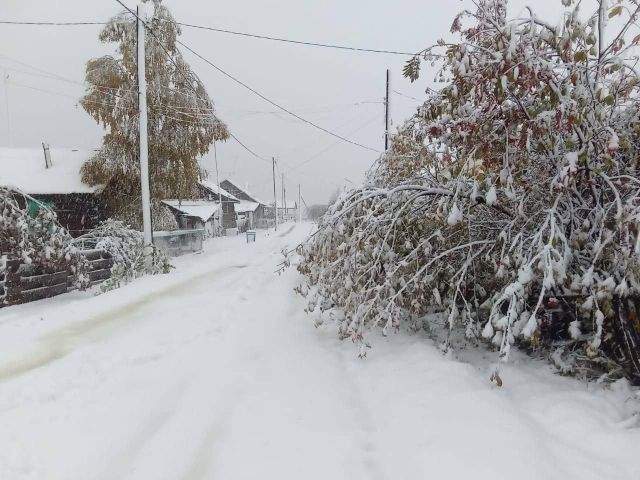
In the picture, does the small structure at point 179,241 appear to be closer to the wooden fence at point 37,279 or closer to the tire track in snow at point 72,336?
the wooden fence at point 37,279

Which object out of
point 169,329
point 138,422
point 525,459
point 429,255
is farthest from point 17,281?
point 525,459

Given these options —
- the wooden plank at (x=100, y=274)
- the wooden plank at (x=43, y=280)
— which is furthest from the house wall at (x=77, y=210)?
the wooden plank at (x=43, y=280)

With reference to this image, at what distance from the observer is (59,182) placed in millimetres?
16328

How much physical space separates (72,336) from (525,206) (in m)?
6.05

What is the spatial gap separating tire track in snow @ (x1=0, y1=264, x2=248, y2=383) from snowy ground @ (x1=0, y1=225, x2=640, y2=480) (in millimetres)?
39

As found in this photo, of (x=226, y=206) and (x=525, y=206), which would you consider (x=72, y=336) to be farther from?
(x=226, y=206)

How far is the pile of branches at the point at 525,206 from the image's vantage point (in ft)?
10.4

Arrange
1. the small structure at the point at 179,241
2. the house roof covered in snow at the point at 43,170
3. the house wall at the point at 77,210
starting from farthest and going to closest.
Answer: the small structure at the point at 179,241
the house wall at the point at 77,210
the house roof covered in snow at the point at 43,170

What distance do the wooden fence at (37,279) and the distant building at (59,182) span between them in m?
6.07

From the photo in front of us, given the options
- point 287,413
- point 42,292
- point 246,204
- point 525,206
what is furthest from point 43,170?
point 246,204

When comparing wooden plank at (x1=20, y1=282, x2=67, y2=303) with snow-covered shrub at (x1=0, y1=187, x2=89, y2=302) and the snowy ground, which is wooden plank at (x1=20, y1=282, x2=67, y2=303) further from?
the snowy ground

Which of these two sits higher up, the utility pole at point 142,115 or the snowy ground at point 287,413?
the utility pole at point 142,115

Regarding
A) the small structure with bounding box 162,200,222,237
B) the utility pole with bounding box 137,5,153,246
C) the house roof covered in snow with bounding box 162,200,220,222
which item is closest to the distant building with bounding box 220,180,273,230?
the small structure with bounding box 162,200,222,237

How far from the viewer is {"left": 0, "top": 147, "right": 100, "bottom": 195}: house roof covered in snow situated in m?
15.5
